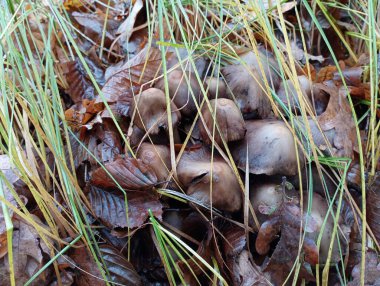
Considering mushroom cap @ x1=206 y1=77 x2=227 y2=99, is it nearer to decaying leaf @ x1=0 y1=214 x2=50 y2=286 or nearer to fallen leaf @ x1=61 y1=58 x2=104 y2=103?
fallen leaf @ x1=61 y1=58 x2=104 y2=103

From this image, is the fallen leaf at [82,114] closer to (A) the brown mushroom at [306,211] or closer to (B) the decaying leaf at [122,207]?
(B) the decaying leaf at [122,207]

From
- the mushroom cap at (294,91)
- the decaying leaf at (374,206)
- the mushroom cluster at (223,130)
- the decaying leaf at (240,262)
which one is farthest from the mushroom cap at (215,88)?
the decaying leaf at (374,206)

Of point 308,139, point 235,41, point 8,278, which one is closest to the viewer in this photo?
point 8,278

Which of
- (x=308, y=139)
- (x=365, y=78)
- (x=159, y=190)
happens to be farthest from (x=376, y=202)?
(x=159, y=190)

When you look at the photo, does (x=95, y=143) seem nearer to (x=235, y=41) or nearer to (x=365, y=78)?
(x=235, y=41)

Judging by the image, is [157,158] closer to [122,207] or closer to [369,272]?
[122,207]

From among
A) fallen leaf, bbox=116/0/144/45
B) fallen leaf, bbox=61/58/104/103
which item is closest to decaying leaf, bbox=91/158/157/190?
fallen leaf, bbox=61/58/104/103

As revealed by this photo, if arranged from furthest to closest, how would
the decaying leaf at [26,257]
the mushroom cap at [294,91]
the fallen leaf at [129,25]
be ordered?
1. the fallen leaf at [129,25]
2. the mushroom cap at [294,91]
3. the decaying leaf at [26,257]
